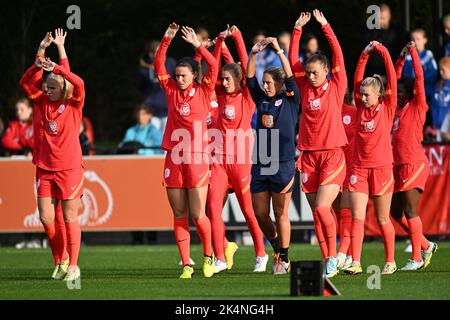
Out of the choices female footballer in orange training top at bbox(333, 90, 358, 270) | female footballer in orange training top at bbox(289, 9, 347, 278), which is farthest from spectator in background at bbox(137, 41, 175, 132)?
female footballer in orange training top at bbox(289, 9, 347, 278)

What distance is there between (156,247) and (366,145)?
21.7 ft

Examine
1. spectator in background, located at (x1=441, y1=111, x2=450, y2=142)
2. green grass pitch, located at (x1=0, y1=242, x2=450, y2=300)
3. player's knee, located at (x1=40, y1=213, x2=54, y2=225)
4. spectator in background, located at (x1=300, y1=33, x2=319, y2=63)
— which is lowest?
green grass pitch, located at (x1=0, y1=242, x2=450, y2=300)

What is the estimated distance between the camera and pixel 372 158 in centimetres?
1462

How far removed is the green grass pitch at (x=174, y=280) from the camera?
12.6 m

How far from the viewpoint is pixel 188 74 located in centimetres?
1448

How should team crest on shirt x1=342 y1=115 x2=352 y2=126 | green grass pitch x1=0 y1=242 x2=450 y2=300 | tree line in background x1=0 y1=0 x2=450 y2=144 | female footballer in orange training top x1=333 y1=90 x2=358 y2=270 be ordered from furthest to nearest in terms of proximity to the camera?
tree line in background x1=0 y1=0 x2=450 y2=144
team crest on shirt x1=342 y1=115 x2=352 y2=126
female footballer in orange training top x1=333 y1=90 x2=358 y2=270
green grass pitch x1=0 y1=242 x2=450 y2=300

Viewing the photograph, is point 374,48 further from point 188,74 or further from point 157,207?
point 157,207

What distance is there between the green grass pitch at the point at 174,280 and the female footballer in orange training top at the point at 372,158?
0.45 m

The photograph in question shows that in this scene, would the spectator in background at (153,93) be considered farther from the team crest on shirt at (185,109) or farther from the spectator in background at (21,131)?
the team crest on shirt at (185,109)

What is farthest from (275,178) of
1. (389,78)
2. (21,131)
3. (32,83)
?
(21,131)

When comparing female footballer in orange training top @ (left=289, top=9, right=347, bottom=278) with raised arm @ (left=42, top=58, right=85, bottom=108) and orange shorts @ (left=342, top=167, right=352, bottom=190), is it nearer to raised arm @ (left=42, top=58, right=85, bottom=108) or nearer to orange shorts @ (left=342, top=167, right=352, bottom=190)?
orange shorts @ (left=342, top=167, right=352, bottom=190)

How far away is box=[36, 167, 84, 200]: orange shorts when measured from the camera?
47.4ft

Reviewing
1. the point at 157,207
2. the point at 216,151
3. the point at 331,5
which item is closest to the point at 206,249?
the point at 216,151

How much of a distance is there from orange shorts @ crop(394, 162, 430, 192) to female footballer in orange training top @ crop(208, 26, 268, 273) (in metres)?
1.71
